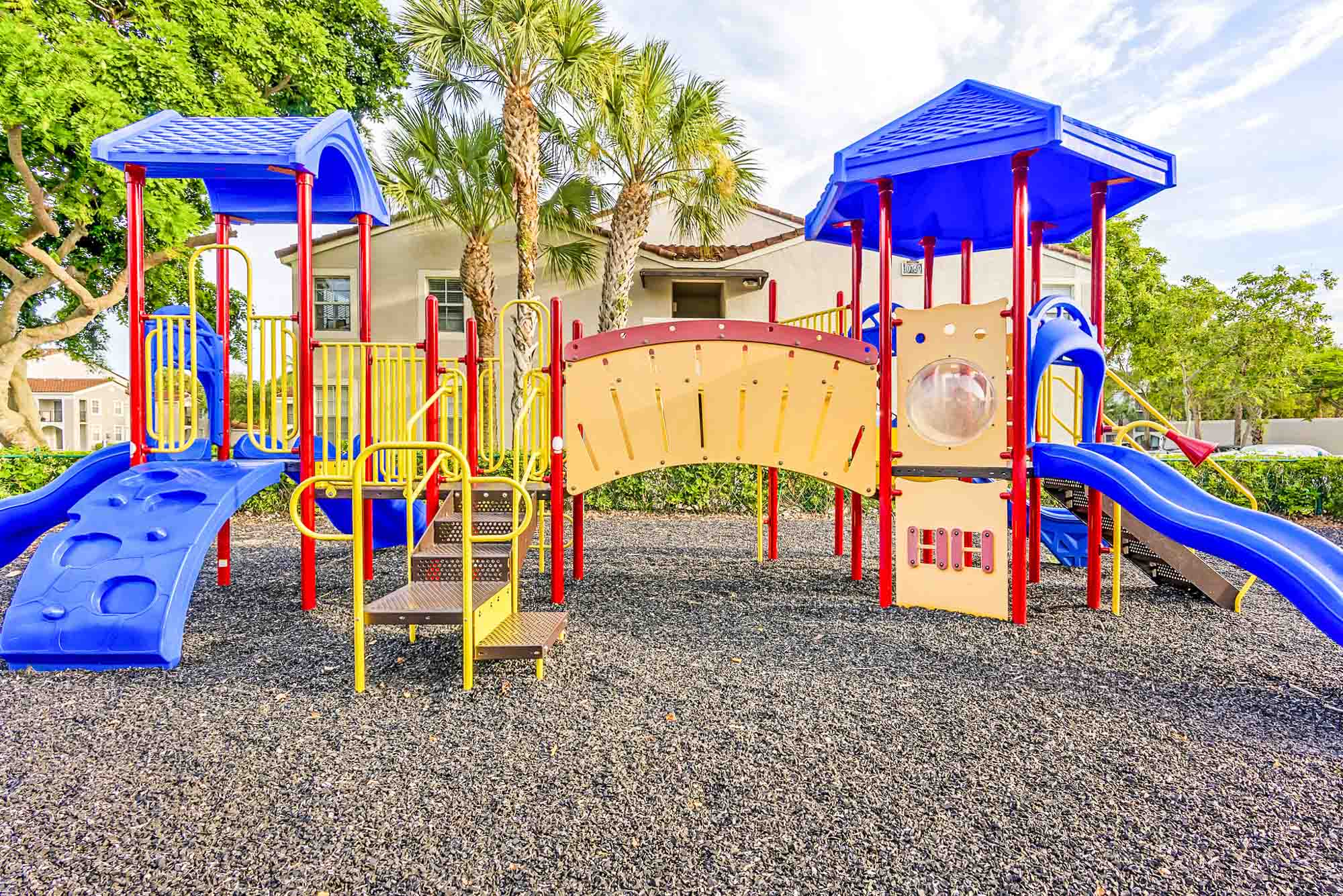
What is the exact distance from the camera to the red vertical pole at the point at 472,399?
545 cm

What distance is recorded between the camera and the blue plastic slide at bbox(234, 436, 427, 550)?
5.75 meters

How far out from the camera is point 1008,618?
15.3 ft

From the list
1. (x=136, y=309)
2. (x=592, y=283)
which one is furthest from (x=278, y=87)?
(x=136, y=309)

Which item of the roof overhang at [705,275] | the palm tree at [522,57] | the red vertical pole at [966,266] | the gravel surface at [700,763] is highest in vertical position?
the palm tree at [522,57]

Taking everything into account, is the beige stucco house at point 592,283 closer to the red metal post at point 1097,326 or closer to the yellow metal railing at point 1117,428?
the red metal post at point 1097,326

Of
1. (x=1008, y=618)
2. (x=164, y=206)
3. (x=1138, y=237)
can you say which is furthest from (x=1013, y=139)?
(x=1138, y=237)

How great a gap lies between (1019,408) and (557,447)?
333 cm

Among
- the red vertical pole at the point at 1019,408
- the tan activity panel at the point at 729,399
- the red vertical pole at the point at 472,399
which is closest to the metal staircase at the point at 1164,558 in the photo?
the red vertical pole at the point at 1019,408

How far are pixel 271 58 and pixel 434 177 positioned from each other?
12.2ft

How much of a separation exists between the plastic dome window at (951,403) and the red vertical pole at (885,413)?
19 centimetres

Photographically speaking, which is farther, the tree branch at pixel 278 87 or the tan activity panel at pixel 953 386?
the tree branch at pixel 278 87

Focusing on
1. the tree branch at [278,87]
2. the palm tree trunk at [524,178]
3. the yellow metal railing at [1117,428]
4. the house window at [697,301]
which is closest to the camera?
the yellow metal railing at [1117,428]

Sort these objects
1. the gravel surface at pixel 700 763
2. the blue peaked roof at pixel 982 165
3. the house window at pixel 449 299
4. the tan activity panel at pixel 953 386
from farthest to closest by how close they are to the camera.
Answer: the house window at pixel 449 299, the tan activity panel at pixel 953 386, the blue peaked roof at pixel 982 165, the gravel surface at pixel 700 763

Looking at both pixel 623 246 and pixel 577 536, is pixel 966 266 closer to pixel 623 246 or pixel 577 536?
pixel 577 536
